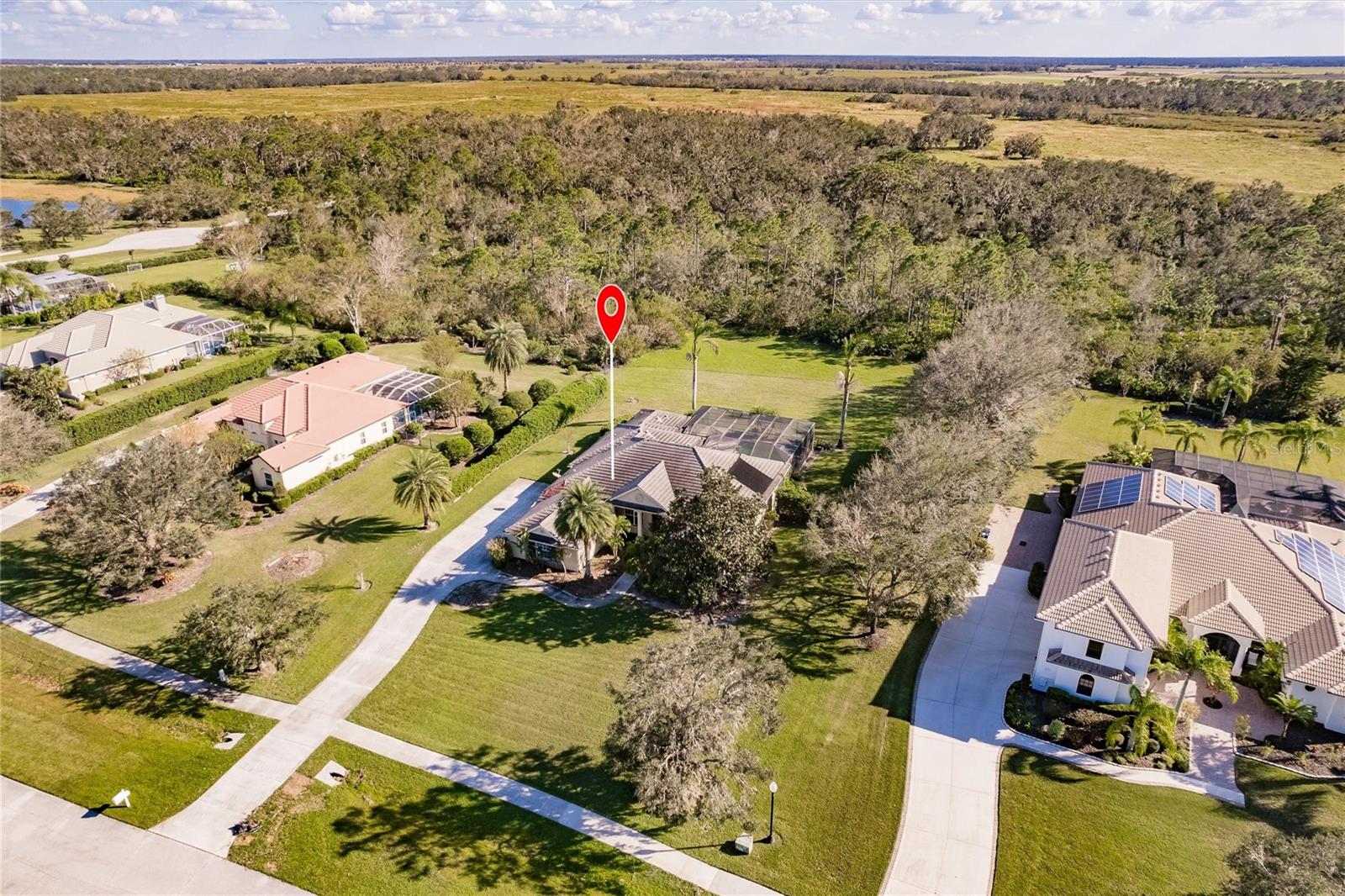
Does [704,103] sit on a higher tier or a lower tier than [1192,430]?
higher

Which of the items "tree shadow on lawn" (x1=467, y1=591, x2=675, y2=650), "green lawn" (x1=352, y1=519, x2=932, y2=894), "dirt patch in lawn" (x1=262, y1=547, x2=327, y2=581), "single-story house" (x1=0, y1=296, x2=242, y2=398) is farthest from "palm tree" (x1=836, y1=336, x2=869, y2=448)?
"single-story house" (x1=0, y1=296, x2=242, y2=398)

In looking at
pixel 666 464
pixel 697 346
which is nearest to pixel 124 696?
pixel 666 464

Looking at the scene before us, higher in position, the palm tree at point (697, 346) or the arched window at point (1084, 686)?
the palm tree at point (697, 346)

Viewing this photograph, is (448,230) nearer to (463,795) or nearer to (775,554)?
(775,554)

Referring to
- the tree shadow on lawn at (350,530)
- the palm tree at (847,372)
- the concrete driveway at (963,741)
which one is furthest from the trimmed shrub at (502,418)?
the concrete driveway at (963,741)

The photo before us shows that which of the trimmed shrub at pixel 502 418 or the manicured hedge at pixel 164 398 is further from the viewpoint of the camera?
the trimmed shrub at pixel 502 418

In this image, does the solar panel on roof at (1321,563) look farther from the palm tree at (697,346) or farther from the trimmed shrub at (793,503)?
the palm tree at (697,346)

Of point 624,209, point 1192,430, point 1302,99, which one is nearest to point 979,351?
point 1192,430
